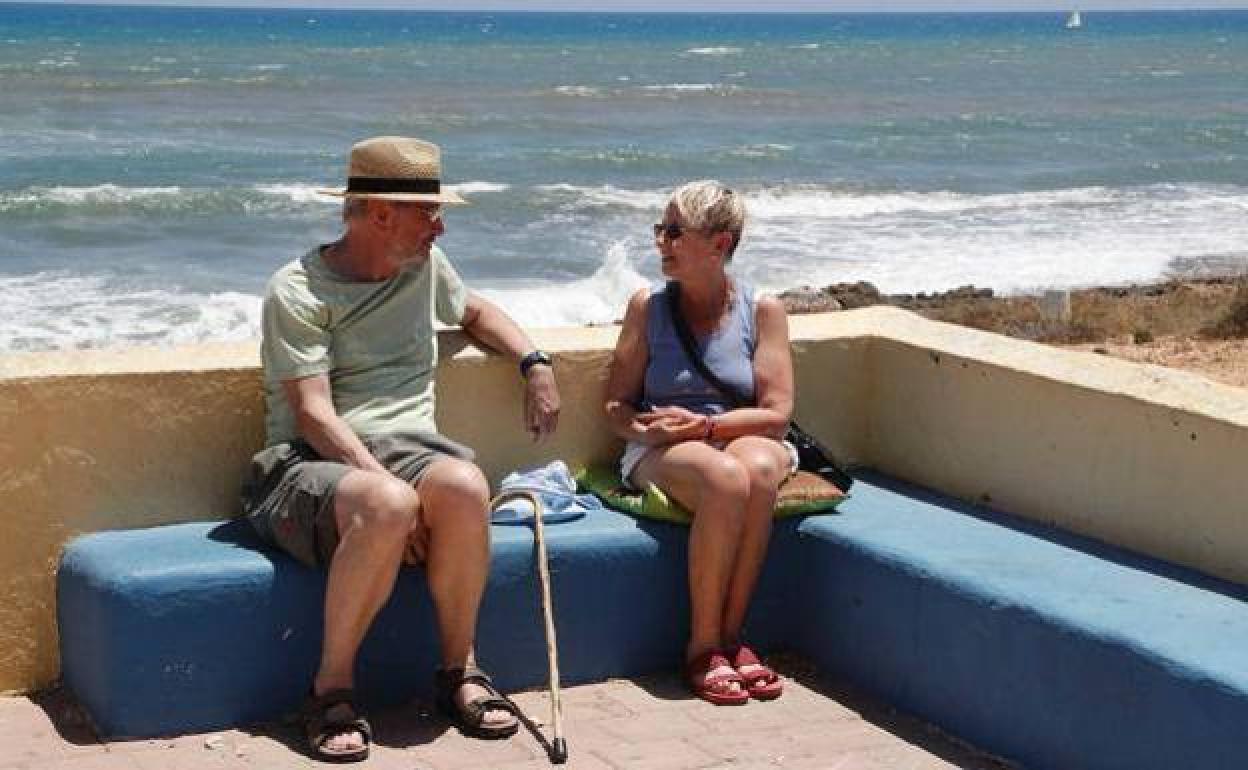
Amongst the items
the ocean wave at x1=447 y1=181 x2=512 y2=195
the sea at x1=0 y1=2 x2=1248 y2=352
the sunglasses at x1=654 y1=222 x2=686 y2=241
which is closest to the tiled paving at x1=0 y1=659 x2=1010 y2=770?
the sunglasses at x1=654 y1=222 x2=686 y2=241

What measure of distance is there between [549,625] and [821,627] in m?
0.76

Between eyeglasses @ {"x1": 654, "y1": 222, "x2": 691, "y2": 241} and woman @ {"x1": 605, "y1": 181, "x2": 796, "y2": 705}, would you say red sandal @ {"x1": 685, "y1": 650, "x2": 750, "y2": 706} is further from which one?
eyeglasses @ {"x1": 654, "y1": 222, "x2": 691, "y2": 241}

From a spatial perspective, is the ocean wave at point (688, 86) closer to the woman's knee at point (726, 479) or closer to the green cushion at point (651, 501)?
the green cushion at point (651, 501)

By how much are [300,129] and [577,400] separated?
31.2 m

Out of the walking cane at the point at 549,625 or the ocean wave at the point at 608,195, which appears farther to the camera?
the ocean wave at the point at 608,195

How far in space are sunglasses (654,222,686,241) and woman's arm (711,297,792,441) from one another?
28 cm

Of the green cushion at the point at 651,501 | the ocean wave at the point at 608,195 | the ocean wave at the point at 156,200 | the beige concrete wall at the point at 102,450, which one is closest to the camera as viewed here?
the beige concrete wall at the point at 102,450

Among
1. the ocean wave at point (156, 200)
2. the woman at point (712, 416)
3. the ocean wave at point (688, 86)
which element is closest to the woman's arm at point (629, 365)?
the woman at point (712, 416)

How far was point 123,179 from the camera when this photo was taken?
87.2 feet

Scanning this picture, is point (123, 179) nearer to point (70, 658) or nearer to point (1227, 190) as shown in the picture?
point (1227, 190)

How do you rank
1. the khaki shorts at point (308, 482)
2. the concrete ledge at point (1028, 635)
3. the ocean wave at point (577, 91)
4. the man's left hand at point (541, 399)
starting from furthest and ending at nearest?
the ocean wave at point (577, 91), the man's left hand at point (541, 399), the khaki shorts at point (308, 482), the concrete ledge at point (1028, 635)

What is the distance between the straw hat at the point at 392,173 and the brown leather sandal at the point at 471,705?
105cm

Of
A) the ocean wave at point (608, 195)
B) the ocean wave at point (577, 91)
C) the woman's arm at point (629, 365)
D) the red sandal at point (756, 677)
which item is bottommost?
the ocean wave at point (577, 91)

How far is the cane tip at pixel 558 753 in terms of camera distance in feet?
13.8
